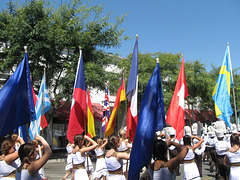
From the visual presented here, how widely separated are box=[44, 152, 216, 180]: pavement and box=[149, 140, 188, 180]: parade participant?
305 inches

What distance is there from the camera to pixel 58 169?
14.6 m

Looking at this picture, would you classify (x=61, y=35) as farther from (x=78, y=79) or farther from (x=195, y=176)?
(x=195, y=176)

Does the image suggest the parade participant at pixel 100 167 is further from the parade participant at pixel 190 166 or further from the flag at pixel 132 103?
the parade participant at pixel 190 166

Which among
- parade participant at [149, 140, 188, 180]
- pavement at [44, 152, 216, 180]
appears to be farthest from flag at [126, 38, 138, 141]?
pavement at [44, 152, 216, 180]

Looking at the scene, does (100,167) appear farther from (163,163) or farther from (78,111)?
(163,163)

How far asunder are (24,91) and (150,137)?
9.33 ft

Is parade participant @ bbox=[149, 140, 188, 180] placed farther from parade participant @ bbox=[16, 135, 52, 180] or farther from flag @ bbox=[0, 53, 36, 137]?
flag @ bbox=[0, 53, 36, 137]

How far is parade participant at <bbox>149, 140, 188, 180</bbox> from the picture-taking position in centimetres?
366

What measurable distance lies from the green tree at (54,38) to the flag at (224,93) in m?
9.04

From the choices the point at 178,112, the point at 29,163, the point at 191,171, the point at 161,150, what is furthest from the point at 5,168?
the point at 178,112

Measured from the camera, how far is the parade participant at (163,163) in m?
3.66

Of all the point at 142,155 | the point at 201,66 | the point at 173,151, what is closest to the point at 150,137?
the point at 142,155

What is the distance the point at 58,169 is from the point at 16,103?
10259 mm

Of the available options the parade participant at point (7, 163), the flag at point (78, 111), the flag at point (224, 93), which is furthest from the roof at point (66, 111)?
the parade participant at point (7, 163)
